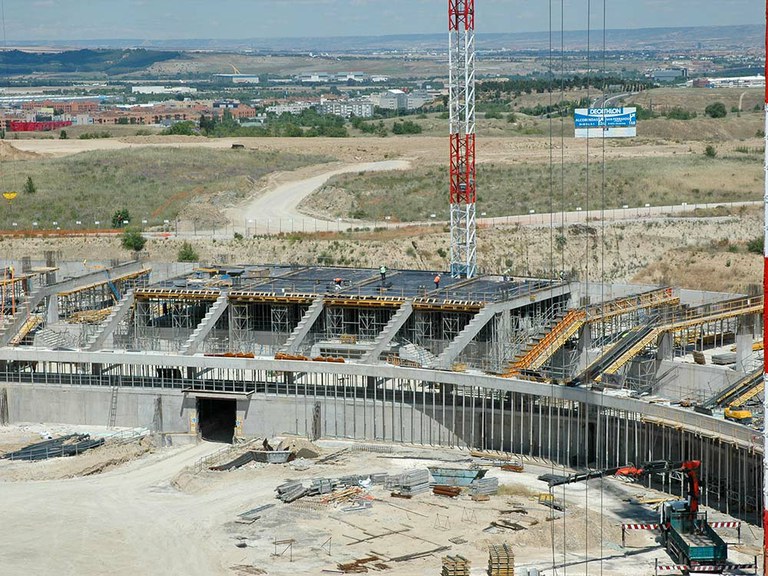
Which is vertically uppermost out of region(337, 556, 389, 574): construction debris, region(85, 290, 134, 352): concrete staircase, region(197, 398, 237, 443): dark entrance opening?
region(85, 290, 134, 352): concrete staircase

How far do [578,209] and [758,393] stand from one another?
47.3 metres

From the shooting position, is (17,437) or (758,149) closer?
(17,437)

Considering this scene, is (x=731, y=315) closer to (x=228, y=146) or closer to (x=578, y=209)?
(x=578, y=209)

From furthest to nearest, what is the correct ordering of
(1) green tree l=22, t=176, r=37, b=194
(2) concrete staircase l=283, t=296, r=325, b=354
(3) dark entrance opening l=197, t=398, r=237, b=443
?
(1) green tree l=22, t=176, r=37, b=194 → (2) concrete staircase l=283, t=296, r=325, b=354 → (3) dark entrance opening l=197, t=398, r=237, b=443

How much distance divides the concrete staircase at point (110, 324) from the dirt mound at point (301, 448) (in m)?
9.19

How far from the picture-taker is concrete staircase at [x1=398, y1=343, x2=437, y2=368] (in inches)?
2119

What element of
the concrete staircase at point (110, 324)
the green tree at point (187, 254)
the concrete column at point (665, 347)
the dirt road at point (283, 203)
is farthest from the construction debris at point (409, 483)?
the dirt road at point (283, 203)

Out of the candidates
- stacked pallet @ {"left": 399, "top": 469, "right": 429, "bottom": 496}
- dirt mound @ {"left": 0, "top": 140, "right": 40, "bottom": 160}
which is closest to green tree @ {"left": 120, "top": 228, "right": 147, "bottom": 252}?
stacked pallet @ {"left": 399, "top": 469, "right": 429, "bottom": 496}

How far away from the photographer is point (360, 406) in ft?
176

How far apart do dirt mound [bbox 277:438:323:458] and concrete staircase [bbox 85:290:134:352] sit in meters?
9.19

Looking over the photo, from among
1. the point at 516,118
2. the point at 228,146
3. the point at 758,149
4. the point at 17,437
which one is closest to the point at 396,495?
the point at 17,437

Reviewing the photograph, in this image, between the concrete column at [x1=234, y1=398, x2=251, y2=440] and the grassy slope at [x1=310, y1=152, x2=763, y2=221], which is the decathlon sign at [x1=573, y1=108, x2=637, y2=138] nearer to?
the grassy slope at [x1=310, y1=152, x2=763, y2=221]

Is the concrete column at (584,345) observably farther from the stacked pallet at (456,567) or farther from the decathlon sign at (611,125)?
the decathlon sign at (611,125)

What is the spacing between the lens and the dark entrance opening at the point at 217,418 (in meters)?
55.1
